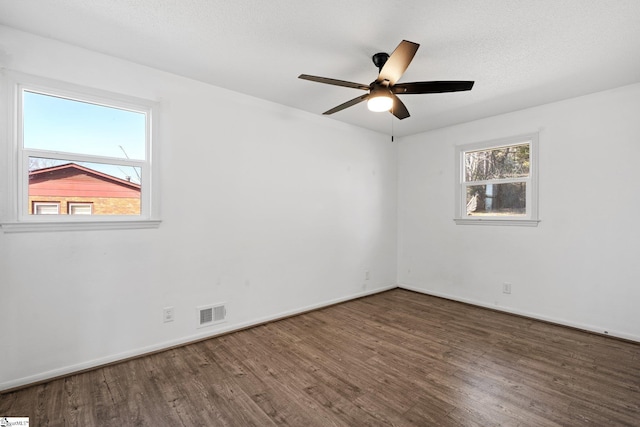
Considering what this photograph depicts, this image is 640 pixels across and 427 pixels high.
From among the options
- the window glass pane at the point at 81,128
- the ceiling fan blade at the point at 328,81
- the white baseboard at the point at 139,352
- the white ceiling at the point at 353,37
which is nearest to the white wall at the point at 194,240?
the white baseboard at the point at 139,352

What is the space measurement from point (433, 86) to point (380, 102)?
40 centimetres

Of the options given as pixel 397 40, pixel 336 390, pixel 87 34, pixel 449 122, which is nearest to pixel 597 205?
pixel 449 122

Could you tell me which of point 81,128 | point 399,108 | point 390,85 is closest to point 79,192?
point 81,128

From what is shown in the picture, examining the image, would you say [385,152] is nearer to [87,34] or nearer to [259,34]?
[259,34]

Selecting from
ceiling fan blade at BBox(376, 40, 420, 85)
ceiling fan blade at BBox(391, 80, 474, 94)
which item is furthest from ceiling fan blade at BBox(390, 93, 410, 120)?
ceiling fan blade at BBox(376, 40, 420, 85)

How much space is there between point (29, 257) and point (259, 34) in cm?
238

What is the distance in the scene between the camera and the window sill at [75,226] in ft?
7.05

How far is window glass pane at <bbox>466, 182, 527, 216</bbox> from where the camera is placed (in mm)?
3777

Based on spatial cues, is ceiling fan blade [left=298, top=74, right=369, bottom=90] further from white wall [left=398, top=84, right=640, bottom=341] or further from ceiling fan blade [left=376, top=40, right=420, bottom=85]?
white wall [left=398, top=84, right=640, bottom=341]

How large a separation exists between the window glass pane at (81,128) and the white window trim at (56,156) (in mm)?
49

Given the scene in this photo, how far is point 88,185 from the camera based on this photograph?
2.47 metres

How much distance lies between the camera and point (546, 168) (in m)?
3.51

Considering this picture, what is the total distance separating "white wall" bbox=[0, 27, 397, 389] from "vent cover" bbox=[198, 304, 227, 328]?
72 mm

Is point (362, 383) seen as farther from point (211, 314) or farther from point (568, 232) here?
point (568, 232)
